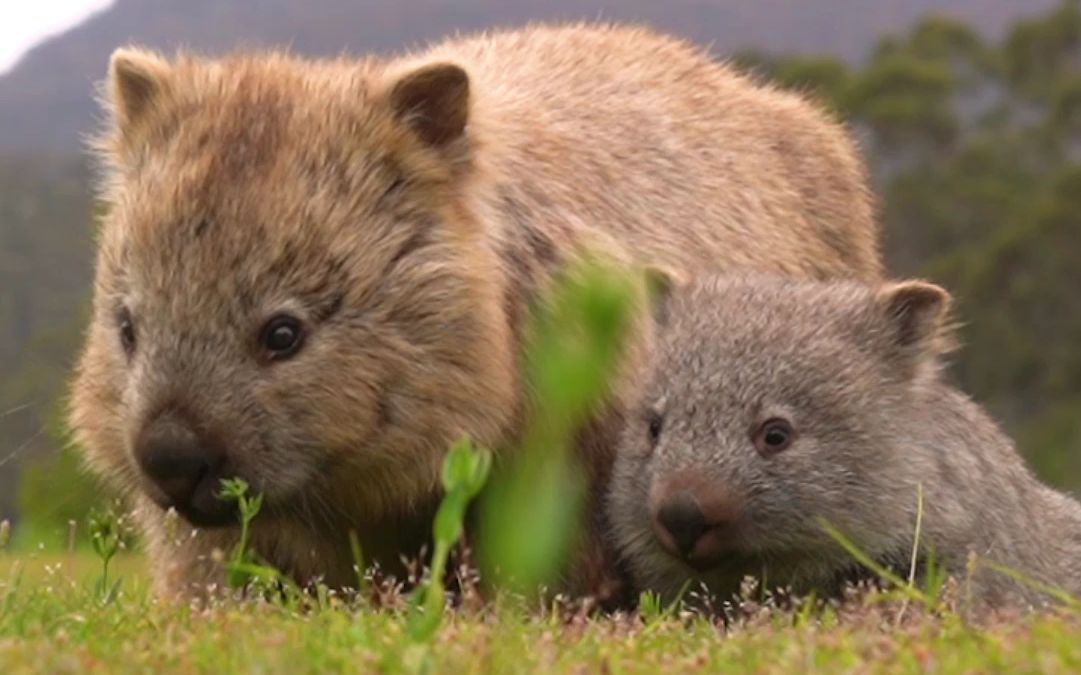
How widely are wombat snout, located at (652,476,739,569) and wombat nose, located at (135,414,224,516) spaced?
1.47 meters

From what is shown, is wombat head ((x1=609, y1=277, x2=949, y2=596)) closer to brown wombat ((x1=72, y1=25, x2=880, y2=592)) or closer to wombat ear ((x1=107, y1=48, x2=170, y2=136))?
brown wombat ((x1=72, y1=25, x2=880, y2=592))

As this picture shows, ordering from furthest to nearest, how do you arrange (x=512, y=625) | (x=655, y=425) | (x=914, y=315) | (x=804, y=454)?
(x=914, y=315), (x=655, y=425), (x=804, y=454), (x=512, y=625)

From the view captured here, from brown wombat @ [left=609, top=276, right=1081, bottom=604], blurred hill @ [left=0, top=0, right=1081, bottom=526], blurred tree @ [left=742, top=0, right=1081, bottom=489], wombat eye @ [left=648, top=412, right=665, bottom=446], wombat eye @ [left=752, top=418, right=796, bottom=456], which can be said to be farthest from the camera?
blurred tree @ [left=742, top=0, right=1081, bottom=489]

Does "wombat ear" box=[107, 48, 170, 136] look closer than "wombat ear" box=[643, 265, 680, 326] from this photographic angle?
Yes

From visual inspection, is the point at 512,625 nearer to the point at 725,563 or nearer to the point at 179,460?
the point at 179,460

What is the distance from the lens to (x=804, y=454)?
7.34 metres

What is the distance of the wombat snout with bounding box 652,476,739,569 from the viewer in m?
6.95

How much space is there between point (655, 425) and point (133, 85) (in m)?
2.19

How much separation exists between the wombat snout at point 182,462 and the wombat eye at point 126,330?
52 cm

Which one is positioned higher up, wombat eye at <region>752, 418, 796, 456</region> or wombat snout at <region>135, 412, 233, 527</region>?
wombat eye at <region>752, 418, 796, 456</region>

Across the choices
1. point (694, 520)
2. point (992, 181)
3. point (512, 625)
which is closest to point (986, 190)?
point (992, 181)

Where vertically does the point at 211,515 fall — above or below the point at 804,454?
below

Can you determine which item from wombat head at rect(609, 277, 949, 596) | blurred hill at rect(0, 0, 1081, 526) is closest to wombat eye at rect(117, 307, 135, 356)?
wombat head at rect(609, 277, 949, 596)

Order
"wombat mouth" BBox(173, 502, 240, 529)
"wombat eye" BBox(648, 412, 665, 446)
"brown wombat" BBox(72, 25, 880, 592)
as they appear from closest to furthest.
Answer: "wombat mouth" BBox(173, 502, 240, 529) → "brown wombat" BBox(72, 25, 880, 592) → "wombat eye" BBox(648, 412, 665, 446)
